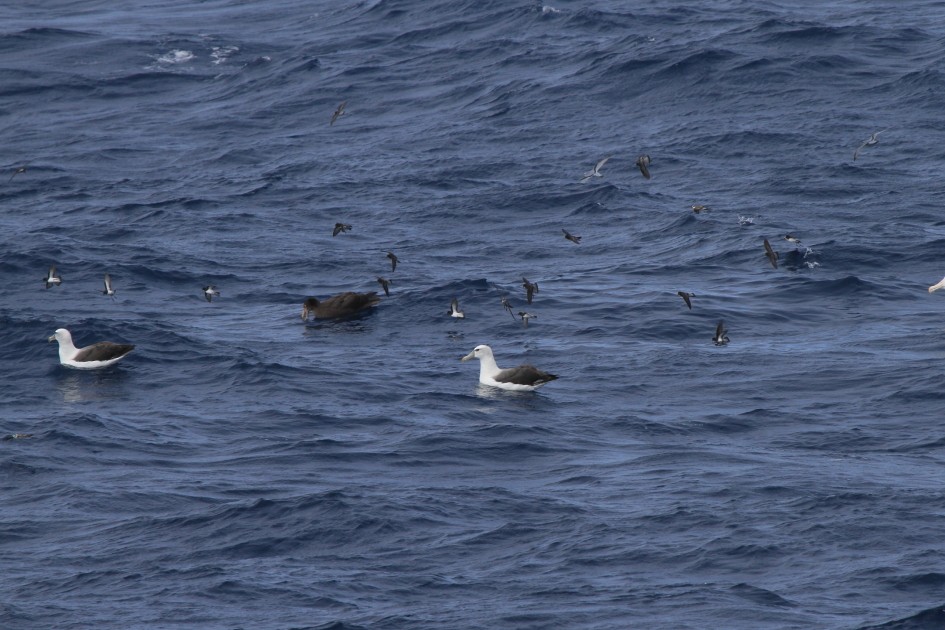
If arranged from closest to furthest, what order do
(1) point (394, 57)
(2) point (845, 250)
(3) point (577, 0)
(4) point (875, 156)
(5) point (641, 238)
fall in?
(2) point (845, 250) → (5) point (641, 238) → (4) point (875, 156) → (1) point (394, 57) → (3) point (577, 0)

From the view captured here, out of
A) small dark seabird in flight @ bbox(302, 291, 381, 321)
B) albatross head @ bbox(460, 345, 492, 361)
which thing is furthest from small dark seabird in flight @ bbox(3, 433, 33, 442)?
small dark seabird in flight @ bbox(302, 291, 381, 321)

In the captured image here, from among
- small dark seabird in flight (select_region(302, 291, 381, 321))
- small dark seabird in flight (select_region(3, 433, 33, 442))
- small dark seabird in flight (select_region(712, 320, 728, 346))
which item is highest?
small dark seabird in flight (select_region(3, 433, 33, 442))

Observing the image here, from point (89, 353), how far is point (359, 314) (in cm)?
514

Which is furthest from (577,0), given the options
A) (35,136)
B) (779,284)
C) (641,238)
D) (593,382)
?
(593,382)

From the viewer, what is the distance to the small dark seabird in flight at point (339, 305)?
26906 millimetres

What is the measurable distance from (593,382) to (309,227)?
448 inches

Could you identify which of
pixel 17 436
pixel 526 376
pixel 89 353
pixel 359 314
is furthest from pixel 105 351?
pixel 526 376

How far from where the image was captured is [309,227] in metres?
32.9

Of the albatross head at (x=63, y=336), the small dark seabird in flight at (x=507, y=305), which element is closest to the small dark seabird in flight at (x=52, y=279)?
the albatross head at (x=63, y=336)

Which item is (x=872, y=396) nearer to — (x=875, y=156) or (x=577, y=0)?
(x=875, y=156)

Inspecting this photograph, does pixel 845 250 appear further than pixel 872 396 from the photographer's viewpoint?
Yes

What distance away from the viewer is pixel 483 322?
26.3 meters

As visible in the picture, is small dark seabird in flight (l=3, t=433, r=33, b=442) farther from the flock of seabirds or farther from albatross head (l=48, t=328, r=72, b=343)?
albatross head (l=48, t=328, r=72, b=343)

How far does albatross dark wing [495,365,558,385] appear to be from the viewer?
22484mm
